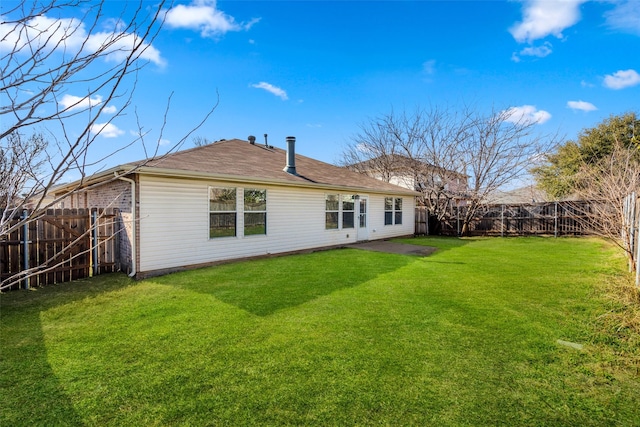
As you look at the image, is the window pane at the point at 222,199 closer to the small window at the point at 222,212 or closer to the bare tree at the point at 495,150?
the small window at the point at 222,212

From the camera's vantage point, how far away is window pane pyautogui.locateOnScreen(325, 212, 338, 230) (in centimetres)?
1145

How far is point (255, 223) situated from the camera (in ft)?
29.3

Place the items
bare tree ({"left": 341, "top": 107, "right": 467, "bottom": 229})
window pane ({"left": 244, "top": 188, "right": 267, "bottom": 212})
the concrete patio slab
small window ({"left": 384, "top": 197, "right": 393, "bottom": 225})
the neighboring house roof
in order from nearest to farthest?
the neighboring house roof, window pane ({"left": 244, "top": 188, "right": 267, "bottom": 212}), the concrete patio slab, small window ({"left": 384, "top": 197, "right": 393, "bottom": 225}), bare tree ({"left": 341, "top": 107, "right": 467, "bottom": 229})

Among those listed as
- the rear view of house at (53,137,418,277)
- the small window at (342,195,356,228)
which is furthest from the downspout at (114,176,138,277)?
the small window at (342,195,356,228)

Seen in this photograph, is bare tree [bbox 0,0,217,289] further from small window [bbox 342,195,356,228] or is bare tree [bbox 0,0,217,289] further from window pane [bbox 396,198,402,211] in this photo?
window pane [bbox 396,198,402,211]

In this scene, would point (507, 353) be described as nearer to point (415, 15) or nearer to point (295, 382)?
point (295, 382)

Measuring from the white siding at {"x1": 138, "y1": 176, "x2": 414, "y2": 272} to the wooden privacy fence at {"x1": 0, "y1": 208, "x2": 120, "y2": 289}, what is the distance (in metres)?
0.95

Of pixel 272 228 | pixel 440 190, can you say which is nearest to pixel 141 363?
pixel 272 228

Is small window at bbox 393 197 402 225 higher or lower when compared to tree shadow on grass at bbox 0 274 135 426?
higher

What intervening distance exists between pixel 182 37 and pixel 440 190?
50.8 feet

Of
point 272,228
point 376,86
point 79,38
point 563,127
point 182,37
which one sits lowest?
point 272,228

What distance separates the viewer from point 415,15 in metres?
9.81

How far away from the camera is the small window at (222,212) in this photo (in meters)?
7.96

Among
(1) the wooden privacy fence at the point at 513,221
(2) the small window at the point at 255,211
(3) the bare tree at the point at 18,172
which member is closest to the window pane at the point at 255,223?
(2) the small window at the point at 255,211
